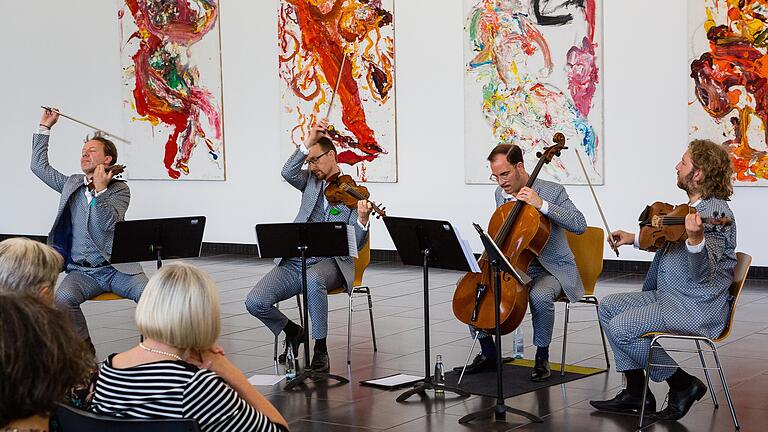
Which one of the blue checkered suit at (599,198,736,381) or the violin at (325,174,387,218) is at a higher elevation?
the violin at (325,174,387,218)

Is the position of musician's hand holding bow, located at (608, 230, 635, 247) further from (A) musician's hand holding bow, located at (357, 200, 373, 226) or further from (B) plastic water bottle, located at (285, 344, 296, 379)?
(B) plastic water bottle, located at (285, 344, 296, 379)

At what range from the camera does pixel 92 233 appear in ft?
21.0

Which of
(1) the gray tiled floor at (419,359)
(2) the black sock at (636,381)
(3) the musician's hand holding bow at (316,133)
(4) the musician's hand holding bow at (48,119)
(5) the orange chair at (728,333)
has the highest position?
(4) the musician's hand holding bow at (48,119)

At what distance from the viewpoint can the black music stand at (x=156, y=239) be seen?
5953mm

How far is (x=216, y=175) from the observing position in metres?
11.8

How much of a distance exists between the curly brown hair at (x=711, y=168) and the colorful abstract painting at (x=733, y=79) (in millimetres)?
4106

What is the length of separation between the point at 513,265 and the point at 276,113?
20.8ft

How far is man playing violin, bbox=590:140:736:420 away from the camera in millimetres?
4738

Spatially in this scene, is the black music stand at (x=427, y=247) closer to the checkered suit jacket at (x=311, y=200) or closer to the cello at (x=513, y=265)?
the cello at (x=513, y=265)

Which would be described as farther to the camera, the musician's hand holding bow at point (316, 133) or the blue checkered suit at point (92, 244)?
the blue checkered suit at point (92, 244)

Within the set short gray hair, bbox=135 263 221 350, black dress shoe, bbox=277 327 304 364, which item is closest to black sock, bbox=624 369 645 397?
black dress shoe, bbox=277 327 304 364

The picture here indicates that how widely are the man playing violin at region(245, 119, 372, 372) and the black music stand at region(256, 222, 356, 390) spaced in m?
0.33

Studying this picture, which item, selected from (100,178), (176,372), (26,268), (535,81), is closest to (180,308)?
(176,372)

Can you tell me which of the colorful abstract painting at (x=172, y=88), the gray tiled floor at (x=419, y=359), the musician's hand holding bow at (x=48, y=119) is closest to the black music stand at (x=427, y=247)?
the gray tiled floor at (x=419, y=359)
